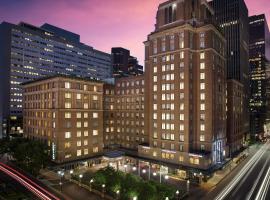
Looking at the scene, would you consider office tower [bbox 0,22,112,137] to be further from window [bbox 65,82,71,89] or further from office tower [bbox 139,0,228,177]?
office tower [bbox 139,0,228,177]

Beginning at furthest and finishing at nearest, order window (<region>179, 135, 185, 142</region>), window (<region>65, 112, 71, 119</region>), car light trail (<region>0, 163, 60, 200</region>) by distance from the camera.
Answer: window (<region>65, 112, 71, 119</region>) → window (<region>179, 135, 185, 142</region>) → car light trail (<region>0, 163, 60, 200</region>)

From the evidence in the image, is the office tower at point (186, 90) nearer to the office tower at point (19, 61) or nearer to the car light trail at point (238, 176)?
the car light trail at point (238, 176)

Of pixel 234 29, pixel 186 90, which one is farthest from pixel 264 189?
pixel 234 29

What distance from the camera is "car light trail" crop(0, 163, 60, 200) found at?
47.8 metres

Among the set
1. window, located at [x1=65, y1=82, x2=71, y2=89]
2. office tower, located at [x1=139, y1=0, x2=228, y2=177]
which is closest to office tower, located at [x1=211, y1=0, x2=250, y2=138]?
office tower, located at [x1=139, y1=0, x2=228, y2=177]

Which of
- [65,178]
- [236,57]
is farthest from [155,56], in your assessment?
[236,57]

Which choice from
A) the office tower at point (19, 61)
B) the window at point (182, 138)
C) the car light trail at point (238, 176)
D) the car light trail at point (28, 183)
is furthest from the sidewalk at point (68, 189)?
the office tower at point (19, 61)

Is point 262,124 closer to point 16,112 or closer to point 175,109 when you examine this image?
point 175,109

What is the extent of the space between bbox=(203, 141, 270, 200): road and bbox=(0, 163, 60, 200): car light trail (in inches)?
1450

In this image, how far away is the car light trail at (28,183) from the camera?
4784 cm

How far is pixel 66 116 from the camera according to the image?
71.4m

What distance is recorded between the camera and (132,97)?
99.7 m

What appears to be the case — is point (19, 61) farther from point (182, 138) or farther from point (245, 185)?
point (245, 185)

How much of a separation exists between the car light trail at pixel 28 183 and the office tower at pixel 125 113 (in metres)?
42.8
